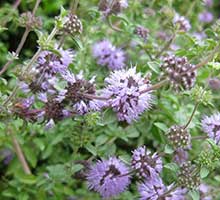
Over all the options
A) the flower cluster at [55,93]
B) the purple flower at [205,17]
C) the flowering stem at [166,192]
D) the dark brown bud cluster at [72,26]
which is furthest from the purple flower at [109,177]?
the purple flower at [205,17]

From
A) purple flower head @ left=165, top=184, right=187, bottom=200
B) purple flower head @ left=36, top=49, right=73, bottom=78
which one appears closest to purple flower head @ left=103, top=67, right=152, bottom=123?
purple flower head @ left=36, top=49, right=73, bottom=78

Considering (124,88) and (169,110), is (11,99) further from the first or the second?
(169,110)

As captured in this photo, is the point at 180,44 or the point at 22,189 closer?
the point at 22,189

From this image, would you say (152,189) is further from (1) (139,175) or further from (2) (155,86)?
(2) (155,86)

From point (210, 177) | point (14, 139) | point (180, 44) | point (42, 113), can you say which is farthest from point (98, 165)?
point (180, 44)

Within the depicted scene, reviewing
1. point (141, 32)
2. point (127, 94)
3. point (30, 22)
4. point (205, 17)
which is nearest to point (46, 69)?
point (30, 22)

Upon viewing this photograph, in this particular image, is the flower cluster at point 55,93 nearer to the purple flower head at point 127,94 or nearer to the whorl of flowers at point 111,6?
the purple flower head at point 127,94
